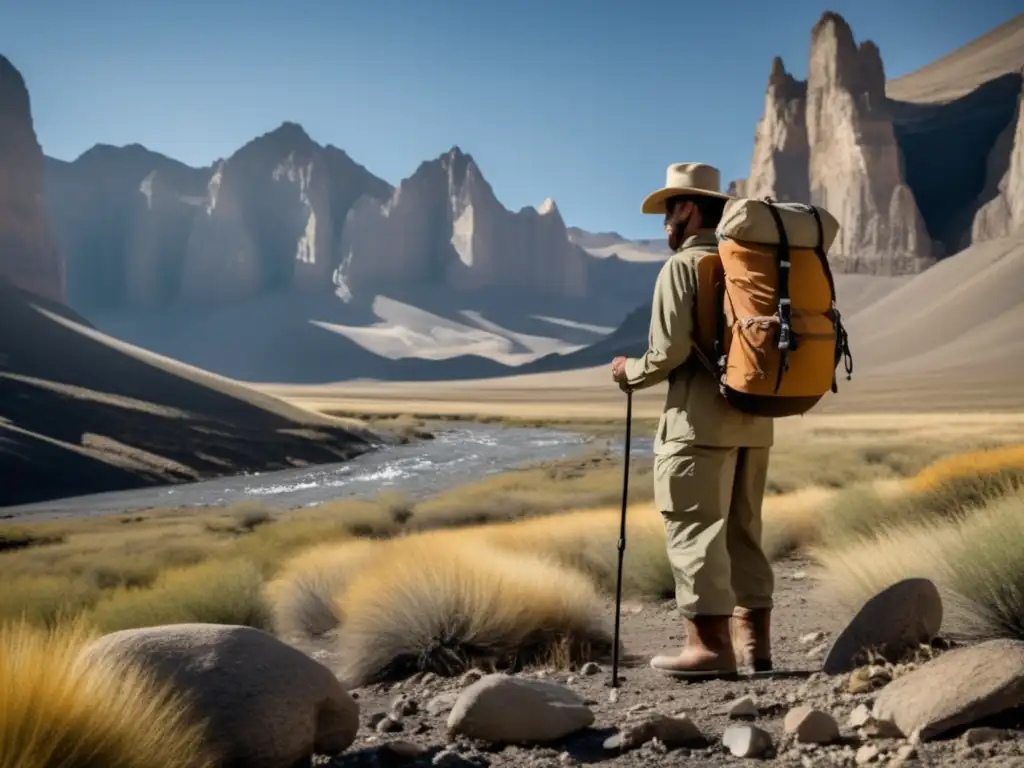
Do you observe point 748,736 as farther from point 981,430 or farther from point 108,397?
point 108,397

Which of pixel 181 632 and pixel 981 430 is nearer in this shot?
pixel 181 632

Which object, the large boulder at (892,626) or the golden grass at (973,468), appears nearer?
the large boulder at (892,626)

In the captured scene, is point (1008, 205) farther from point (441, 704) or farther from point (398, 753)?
point (398, 753)

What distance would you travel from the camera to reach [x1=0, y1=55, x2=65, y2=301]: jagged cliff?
50.3m

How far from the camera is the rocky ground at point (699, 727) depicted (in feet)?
10.0

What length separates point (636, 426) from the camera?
45875 millimetres

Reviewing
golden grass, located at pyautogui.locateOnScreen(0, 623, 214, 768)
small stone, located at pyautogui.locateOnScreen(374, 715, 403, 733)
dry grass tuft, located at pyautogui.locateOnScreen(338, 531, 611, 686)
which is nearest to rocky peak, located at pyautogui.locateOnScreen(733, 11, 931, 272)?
dry grass tuft, located at pyautogui.locateOnScreen(338, 531, 611, 686)

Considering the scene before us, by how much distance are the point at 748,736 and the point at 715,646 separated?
1.09 m

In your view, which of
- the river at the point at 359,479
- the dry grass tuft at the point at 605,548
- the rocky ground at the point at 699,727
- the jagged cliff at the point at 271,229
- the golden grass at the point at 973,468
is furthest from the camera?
the jagged cliff at the point at 271,229

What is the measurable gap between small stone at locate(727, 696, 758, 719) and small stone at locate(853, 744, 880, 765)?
667mm

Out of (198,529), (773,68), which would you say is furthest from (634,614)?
(773,68)

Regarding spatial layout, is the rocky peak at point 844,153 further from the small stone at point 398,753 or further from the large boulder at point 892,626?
the small stone at point 398,753

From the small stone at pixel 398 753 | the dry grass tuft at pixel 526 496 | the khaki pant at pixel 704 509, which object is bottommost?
the dry grass tuft at pixel 526 496

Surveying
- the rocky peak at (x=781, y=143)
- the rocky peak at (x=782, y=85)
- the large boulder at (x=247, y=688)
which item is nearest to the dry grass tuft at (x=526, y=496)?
the large boulder at (x=247, y=688)
